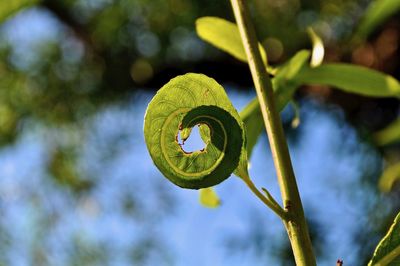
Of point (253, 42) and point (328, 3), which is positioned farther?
point (328, 3)

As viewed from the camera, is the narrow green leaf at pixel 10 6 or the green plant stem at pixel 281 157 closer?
the green plant stem at pixel 281 157

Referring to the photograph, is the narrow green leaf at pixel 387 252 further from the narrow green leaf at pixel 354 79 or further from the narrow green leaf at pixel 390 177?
the narrow green leaf at pixel 390 177

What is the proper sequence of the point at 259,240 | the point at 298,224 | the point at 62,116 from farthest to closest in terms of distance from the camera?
the point at 62,116 → the point at 259,240 → the point at 298,224

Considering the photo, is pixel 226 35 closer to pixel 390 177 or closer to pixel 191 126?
pixel 191 126

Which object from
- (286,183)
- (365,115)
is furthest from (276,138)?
(365,115)

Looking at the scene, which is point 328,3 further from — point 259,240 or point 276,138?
point 276,138

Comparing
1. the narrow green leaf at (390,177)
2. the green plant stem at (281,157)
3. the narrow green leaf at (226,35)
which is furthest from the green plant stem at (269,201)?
the narrow green leaf at (390,177)

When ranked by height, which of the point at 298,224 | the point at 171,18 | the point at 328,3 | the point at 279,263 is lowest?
the point at 298,224

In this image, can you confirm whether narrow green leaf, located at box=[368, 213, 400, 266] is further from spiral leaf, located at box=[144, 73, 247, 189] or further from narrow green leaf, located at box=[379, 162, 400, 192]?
narrow green leaf, located at box=[379, 162, 400, 192]
